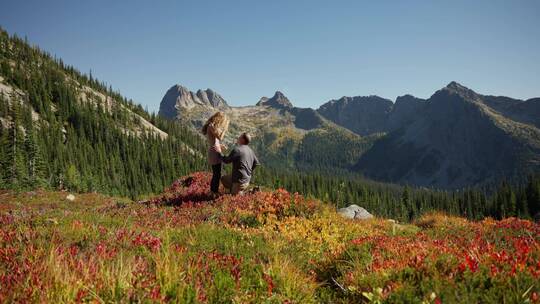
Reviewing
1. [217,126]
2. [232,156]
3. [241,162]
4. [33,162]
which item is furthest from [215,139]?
[33,162]

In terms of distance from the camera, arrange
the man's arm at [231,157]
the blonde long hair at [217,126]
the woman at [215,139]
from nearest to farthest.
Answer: the man's arm at [231,157] < the woman at [215,139] < the blonde long hair at [217,126]

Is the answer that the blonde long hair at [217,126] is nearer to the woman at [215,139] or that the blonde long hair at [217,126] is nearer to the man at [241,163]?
the woman at [215,139]

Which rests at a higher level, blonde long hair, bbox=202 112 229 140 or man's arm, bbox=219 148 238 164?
blonde long hair, bbox=202 112 229 140

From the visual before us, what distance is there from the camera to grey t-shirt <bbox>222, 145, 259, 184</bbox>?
13.0 meters

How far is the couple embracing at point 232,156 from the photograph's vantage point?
42.9 feet

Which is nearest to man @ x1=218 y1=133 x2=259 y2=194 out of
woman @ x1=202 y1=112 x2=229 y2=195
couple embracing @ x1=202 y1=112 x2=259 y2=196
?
couple embracing @ x1=202 y1=112 x2=259 y2=196

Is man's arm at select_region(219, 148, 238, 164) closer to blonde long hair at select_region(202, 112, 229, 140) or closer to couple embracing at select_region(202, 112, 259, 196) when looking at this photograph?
couple embracing at select_region(202, 112, 259, 196)

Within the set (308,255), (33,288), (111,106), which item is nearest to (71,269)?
(33,288)

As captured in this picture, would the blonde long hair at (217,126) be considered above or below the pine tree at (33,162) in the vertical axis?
above

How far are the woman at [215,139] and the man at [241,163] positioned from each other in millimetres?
364

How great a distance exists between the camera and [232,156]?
12969mm

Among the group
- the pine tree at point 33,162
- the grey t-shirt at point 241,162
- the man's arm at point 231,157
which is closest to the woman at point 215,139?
the man's arm at point 231,157

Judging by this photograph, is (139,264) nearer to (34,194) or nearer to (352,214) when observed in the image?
(352,214)

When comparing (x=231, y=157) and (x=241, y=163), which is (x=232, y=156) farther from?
(x=241, y=163)
